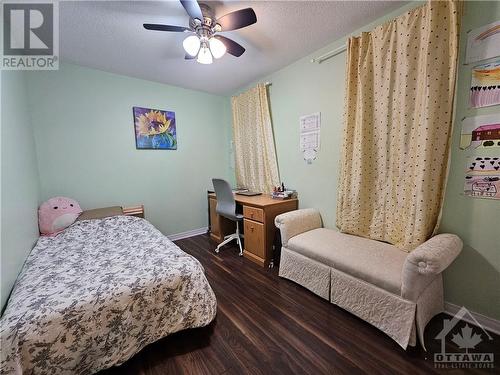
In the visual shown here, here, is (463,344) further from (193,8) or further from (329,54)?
(193,8)

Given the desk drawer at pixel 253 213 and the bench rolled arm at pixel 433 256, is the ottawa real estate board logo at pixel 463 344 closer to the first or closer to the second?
the bench rolled arm at pixel 433 256

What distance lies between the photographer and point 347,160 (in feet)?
6.57

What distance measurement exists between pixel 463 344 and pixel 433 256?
0.76 metres

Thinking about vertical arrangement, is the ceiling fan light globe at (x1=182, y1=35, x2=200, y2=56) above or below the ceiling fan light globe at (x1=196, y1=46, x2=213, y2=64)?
above

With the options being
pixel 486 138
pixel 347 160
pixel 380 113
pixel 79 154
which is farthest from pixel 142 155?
pixel 486 138

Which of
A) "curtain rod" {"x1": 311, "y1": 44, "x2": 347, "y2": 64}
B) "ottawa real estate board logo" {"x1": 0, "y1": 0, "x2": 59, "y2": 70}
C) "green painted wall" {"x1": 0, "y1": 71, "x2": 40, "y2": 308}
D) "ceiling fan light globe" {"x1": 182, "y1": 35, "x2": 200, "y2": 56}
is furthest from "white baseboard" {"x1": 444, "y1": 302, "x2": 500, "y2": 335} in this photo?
"ottawa real estate board logo" {"x1": 0, "y1": 0, "x2": 59, "y2": 70}

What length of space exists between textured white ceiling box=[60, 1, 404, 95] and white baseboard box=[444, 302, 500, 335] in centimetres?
245

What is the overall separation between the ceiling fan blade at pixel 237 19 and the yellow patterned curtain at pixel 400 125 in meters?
1.02

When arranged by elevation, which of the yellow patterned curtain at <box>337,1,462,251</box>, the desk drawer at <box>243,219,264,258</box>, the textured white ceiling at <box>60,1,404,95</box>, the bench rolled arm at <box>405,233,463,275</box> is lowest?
the desk drawer at <box>243,219,264,258</box>

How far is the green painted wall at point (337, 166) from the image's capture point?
4.59ft

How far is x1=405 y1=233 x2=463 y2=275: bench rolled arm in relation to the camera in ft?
3.84

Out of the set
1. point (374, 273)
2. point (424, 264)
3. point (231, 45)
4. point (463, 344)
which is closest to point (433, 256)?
point (424, 264)

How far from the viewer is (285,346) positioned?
137 centimetres

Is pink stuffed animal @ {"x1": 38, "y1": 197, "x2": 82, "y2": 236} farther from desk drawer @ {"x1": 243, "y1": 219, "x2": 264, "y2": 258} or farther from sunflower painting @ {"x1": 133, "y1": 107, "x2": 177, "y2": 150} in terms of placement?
desk drawer @ {"x1": 243, "y1": 219, "x2": 264, "y2": 258}
